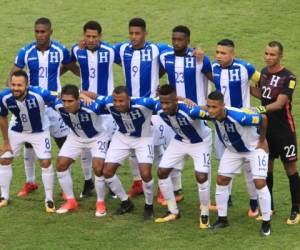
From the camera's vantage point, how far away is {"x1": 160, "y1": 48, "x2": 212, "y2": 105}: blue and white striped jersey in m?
11.7

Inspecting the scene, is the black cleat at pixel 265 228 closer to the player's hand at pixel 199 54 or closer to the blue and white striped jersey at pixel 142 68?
the player's hand at pixel 199 54

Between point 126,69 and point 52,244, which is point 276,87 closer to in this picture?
point 126,69

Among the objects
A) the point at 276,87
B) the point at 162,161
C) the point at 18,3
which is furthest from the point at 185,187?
the point at 18,3

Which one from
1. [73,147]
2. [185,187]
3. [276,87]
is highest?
[276,87]

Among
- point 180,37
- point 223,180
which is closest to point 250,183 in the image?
point 223,180

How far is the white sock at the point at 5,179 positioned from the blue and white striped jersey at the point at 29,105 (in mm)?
620

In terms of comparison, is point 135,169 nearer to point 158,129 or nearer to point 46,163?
point 158,129

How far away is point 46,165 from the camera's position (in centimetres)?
1177

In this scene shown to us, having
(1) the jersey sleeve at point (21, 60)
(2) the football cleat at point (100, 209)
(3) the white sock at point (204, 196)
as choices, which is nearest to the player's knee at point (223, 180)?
(3) the white sock at point (204, 196)

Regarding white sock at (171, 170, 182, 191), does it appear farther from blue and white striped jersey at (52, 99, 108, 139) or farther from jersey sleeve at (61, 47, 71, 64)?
jersey sleeve at (61, 47, 71, 64)

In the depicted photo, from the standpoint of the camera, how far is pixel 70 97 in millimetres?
11227

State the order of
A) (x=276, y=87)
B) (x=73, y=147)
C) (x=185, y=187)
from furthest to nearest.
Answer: (x=185, y=187)
(x=73, y=147)
(x=276, y=87)

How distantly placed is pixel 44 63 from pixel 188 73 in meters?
2.05

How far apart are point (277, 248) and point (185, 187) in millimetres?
2810
